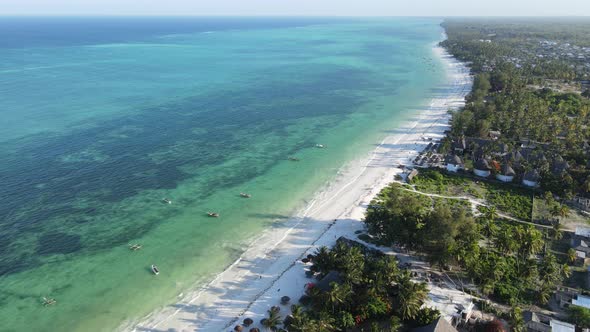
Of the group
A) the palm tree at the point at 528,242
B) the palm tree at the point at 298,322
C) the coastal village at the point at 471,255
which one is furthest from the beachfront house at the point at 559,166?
the palm tree at the point at 298,322

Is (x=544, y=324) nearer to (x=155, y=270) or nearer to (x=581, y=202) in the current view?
(x=581, y=202)

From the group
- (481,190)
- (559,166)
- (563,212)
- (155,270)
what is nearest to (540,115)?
(559,166)

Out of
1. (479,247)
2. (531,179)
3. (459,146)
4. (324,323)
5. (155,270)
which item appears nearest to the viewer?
(324,323)

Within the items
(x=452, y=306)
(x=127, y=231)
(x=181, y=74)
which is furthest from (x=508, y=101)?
(x=181, y=74)

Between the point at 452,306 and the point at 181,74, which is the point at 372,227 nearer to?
the point at 452,306

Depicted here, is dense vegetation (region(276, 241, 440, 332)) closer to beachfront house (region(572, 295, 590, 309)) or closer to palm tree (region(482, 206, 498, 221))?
beachfront house (region(572, 295, 590, 309))

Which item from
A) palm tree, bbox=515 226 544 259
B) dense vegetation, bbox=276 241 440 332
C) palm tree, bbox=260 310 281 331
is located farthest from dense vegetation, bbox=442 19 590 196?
palm tree, bbox=260 310 281 331
